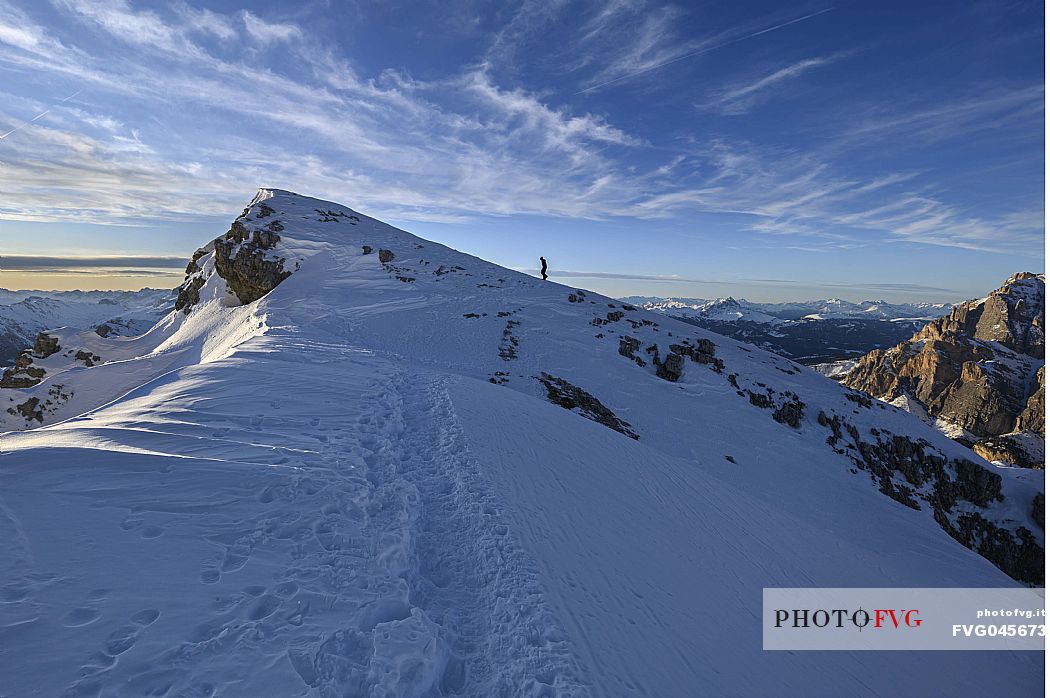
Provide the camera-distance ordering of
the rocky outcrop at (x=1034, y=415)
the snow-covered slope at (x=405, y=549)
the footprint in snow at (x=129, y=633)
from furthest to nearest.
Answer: the rocky outcrop at (x=1034, y=415), the snow-covered slope at (x=405, y=549), the footprint in snow at (x=129, y=633)

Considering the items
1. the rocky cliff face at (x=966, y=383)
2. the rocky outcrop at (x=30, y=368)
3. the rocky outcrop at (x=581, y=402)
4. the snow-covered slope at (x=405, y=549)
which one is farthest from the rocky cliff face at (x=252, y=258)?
the rocky cliff face at (x=966, y=383)

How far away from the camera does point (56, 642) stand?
367 centimetres

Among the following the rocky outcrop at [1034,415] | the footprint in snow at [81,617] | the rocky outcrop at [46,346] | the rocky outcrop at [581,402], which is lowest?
the rocky outcrop at [1034,415]

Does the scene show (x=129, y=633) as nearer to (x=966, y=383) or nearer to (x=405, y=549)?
(x=405, y=549)

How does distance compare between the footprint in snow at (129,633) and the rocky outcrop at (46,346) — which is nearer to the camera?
the footprint in snow at (129,633)

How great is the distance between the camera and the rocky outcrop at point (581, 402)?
69.1 ft

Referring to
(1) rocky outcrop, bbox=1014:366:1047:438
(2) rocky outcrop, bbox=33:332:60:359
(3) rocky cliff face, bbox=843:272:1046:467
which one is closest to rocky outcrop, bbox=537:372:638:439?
(2) rocky outcrop, bbox=33:332:60:359

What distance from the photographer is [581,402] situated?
2228 cm

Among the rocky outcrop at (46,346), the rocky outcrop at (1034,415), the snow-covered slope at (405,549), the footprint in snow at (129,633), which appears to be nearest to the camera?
the footprint in snow at (129,633)

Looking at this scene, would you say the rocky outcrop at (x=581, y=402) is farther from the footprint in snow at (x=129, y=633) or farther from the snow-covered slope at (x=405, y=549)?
the footprint in snow at (x=129, y=633)

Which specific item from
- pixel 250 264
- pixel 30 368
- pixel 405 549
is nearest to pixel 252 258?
pixel 250 264

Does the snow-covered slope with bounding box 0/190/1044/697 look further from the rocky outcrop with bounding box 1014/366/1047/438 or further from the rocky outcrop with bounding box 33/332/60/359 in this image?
the rocky outcrop with bounding box 1014/366/1047/438

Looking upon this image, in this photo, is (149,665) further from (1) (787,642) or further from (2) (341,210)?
(2) (341,210)

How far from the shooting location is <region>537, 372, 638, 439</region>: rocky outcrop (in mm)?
21047
